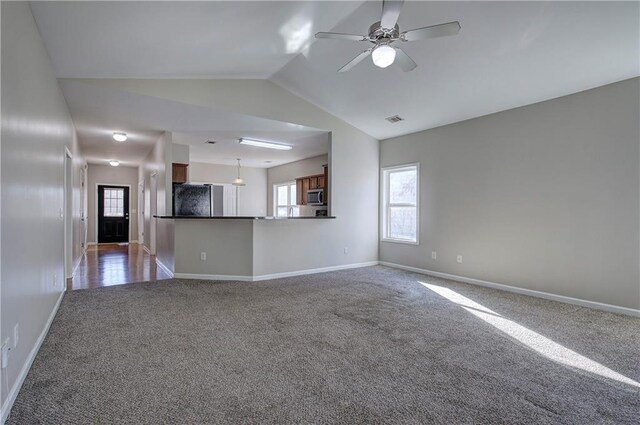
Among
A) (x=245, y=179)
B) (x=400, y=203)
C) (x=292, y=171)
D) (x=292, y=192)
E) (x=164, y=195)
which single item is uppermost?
(x=292, y=171)

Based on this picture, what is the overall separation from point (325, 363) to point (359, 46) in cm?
325

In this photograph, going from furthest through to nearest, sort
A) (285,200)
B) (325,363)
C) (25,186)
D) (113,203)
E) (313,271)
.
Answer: (113,203) < (285,200) < (313,271) < (325,363) < (25,186)

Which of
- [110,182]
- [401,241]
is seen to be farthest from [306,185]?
[110,182]

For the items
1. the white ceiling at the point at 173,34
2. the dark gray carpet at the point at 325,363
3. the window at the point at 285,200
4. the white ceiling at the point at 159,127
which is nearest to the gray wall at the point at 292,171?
the window at the point at 285,200

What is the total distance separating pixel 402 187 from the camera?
6.20 metres

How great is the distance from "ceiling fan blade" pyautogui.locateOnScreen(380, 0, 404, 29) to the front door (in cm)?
1017

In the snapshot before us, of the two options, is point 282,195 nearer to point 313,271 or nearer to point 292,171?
point 292,171

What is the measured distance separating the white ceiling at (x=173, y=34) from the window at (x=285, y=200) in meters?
5.56

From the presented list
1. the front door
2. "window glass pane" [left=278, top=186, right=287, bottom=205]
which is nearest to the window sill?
"window glass pane" [left=278, top=186, right=287, bottom=205]

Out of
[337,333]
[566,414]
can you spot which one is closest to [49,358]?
[337,333]

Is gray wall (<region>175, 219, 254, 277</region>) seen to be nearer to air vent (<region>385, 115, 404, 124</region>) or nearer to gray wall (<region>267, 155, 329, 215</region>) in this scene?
air vent (<region>385, 115, 404, 124</region>)

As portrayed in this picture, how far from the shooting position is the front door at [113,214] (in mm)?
9953

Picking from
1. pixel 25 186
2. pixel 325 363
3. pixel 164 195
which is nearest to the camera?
pixel 25 186

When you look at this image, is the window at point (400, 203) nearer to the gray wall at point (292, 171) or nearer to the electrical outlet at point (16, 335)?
the gray wall at point (292, 171)
